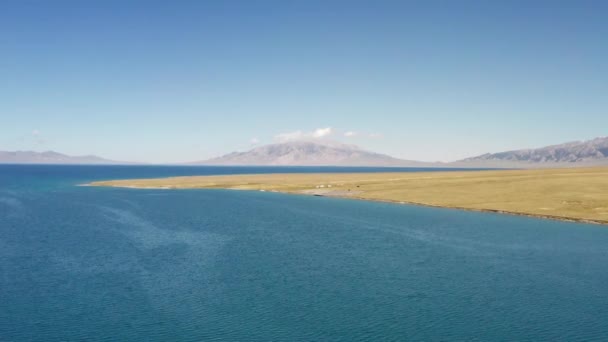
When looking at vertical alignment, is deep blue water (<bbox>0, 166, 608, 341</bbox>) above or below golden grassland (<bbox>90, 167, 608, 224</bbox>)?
below

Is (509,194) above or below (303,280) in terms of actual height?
above

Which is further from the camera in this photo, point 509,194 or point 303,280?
point 509,194

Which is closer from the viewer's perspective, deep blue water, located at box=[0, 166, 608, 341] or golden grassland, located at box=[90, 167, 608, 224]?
deep blue water, located at box=[0, 166, 608, 341]

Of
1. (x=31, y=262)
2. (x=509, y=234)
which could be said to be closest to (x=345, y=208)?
(x=509, y=234)

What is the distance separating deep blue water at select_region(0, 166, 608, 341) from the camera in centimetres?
3403

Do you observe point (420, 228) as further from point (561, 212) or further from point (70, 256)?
point (70, 256)

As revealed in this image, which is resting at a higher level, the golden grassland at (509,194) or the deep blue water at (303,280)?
the golden grassland at (509,194)

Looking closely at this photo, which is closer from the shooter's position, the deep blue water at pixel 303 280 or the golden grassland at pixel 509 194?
the deep blue water at pixel 303 280

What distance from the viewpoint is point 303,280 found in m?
46.4

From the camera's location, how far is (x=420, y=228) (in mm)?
78250

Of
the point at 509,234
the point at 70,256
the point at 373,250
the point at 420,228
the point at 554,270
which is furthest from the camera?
the point at 420,228

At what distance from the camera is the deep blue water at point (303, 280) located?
34031 millimetres

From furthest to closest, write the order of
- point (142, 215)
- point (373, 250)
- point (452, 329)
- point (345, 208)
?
point (345, 208), point (142, 215), point (373, 250), point (452, 329)

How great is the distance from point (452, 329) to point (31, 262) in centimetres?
4735
